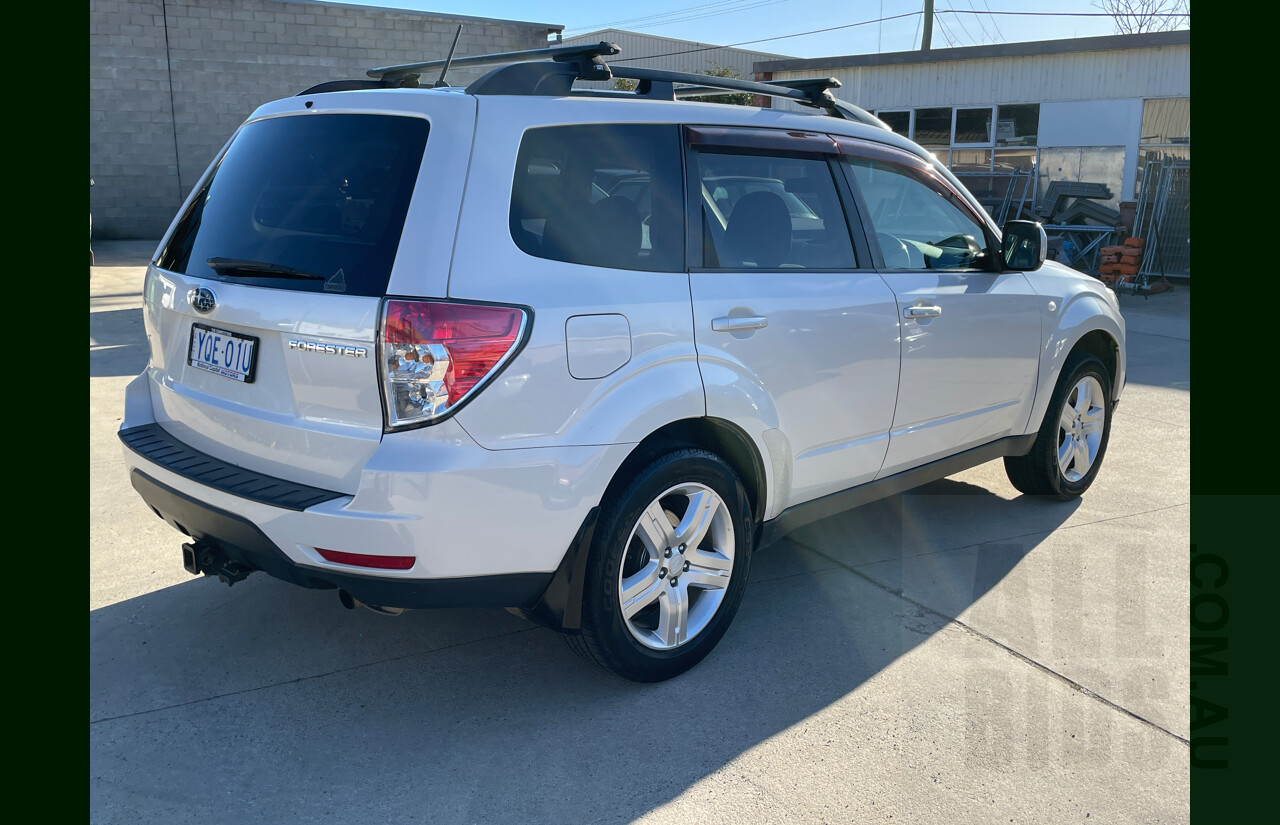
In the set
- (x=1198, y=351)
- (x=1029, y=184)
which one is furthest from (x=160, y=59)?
(x=1198, y=351)

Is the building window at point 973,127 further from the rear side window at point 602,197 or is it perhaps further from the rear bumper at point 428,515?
the rear bumper at point 428,515

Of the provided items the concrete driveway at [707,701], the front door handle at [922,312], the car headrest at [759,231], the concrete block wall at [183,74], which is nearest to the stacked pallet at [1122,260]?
the concrete driveway at [707,701]

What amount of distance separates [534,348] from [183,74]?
72.2 ft

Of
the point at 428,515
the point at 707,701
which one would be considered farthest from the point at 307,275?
the point at 707,701

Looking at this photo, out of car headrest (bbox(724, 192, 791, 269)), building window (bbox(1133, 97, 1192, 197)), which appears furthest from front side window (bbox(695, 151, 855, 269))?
building window (bbox(1133, 97, 1192, 197))

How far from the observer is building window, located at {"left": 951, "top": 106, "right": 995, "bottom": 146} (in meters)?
19.2

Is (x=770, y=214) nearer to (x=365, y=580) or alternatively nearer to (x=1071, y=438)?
(x=365, y=580)

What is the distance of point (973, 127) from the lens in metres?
19.5

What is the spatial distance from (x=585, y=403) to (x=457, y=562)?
0.57 metres

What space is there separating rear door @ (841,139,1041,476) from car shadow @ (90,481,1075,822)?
0.64 meters

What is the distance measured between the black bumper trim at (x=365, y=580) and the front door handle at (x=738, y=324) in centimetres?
97

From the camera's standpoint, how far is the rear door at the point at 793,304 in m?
3.37
